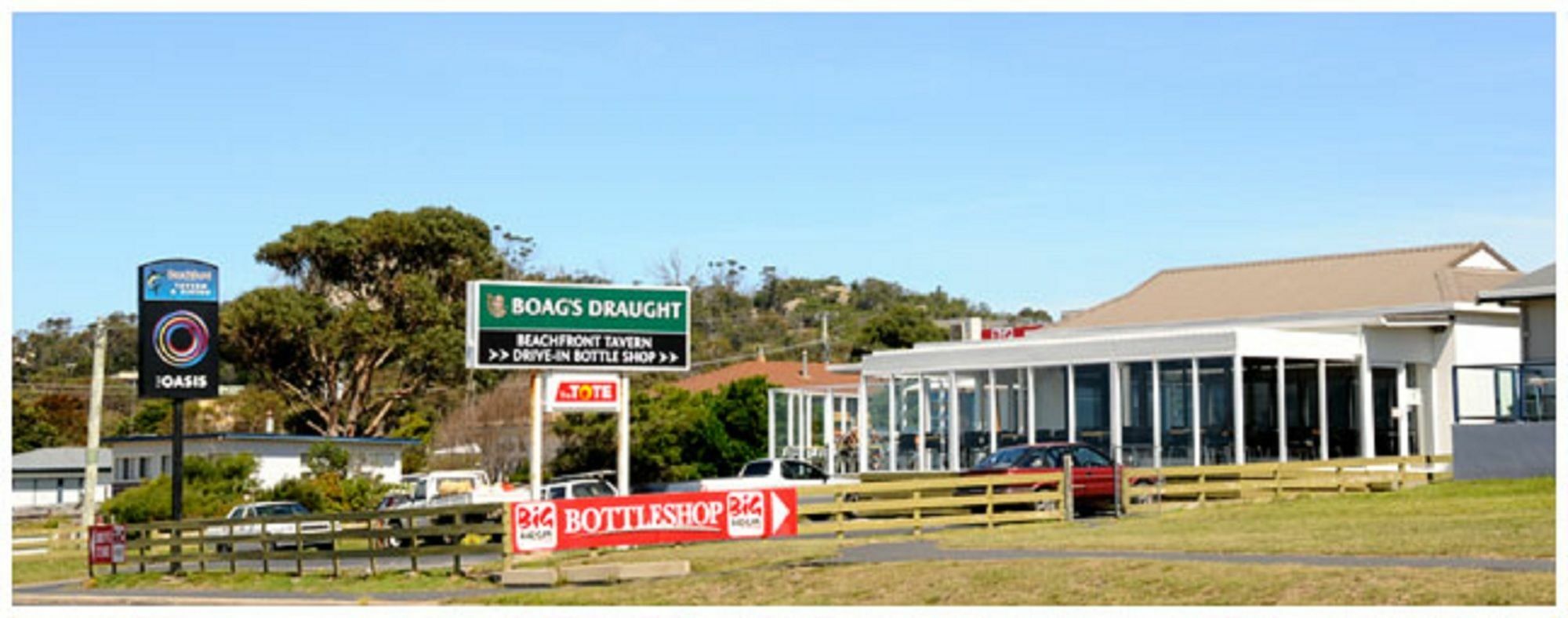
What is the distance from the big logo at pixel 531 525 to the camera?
27453 mm

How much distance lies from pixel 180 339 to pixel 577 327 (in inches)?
397

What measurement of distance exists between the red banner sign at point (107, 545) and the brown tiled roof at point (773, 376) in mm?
42799

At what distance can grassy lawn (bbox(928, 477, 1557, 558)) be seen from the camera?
23594 mm

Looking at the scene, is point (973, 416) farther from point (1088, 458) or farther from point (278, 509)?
point (278, 509)

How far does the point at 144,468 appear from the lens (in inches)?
2785

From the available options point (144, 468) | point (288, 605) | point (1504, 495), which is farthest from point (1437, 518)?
point (144, 468)

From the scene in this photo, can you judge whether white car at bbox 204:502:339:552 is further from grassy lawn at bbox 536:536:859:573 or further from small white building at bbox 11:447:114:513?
small white building at bbox 11:447:114:513

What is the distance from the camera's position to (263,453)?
221 feet

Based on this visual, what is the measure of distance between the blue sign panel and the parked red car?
14.9m

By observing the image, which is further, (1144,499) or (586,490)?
(586,490)

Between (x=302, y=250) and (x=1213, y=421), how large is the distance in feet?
145

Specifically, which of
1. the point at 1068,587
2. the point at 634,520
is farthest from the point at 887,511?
the point at 1068,587

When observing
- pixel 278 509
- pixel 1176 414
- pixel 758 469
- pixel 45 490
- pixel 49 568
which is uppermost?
pixel 1176 414

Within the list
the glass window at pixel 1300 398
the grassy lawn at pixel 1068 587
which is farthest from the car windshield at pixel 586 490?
the glass window at pixel 1300 398
